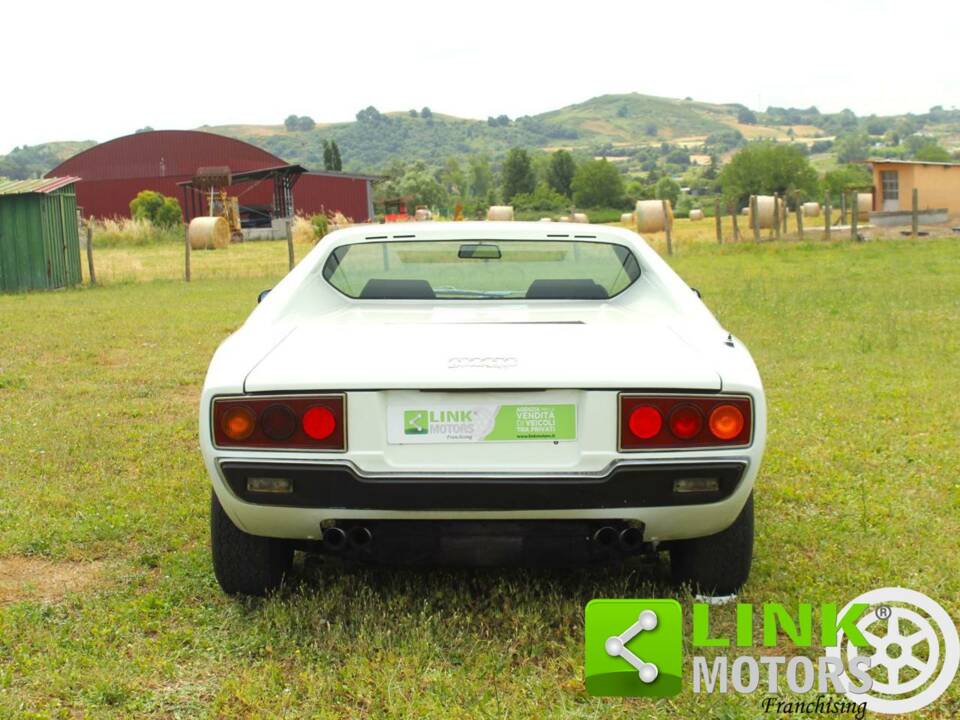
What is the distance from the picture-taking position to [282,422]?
11.8 feet

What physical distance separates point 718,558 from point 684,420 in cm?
71

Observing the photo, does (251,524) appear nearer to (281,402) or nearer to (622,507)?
(281,402)

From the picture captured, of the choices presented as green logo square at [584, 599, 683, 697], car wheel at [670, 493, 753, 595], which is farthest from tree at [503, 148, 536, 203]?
green logo square at [584, 599, 683, 697]

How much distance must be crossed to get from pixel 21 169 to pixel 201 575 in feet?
653

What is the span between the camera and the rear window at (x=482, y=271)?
16.3 ft

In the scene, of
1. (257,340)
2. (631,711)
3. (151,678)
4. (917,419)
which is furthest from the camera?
(917,419)

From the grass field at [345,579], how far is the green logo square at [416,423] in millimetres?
679

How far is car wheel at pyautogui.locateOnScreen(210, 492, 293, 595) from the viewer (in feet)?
13.2

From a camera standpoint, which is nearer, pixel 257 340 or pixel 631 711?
pixel 631 711

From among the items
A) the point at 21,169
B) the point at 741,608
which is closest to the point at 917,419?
the point at 741,608

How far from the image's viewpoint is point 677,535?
3723mm

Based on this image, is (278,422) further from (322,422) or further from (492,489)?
(492,489)

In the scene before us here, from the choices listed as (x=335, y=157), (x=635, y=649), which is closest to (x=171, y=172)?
(x=335, y=157)

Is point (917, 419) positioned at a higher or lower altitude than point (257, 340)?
lower
